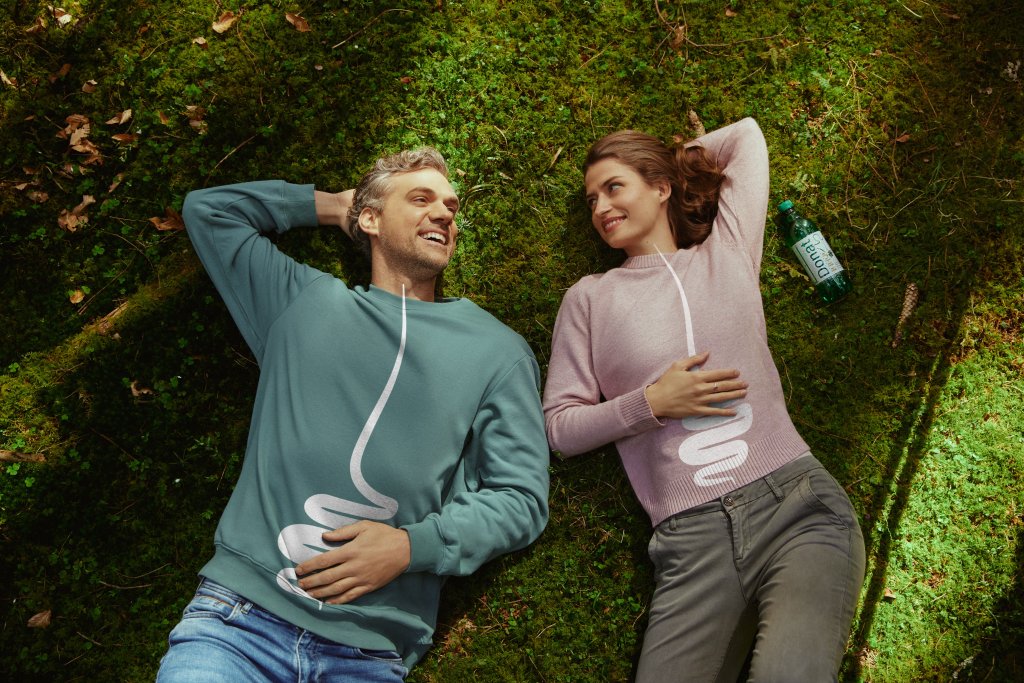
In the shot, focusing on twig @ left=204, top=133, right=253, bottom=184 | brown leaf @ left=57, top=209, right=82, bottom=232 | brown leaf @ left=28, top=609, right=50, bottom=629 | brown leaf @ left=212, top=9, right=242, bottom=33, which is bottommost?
brown leaf @ left=28, top=609, right=50, bottom=629

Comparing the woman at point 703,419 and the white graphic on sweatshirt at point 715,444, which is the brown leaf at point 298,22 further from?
the white graphic on sweatshirt at point 715,444

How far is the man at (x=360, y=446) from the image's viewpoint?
3477mm

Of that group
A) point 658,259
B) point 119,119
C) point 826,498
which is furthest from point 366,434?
point 119,119

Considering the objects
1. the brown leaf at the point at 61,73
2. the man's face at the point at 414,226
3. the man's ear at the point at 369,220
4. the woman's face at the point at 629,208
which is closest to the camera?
the man's face at the point at 414,226

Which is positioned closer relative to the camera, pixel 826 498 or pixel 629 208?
pixel 826 498

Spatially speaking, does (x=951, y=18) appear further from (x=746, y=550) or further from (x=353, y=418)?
(x=353, y=418)

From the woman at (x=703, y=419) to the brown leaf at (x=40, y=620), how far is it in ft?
10.6

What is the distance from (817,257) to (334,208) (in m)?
3.21

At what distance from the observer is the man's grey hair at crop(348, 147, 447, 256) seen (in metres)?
4.10

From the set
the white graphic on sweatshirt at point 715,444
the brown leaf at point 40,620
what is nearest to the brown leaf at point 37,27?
the brown leaf at point 40,620

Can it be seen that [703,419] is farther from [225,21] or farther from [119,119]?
[119,119]

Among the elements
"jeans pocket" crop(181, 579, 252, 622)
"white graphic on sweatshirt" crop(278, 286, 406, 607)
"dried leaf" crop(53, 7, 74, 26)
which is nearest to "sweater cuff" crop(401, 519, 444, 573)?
"white graphic on sweatshirt" crop(278, 286, 406, 607)

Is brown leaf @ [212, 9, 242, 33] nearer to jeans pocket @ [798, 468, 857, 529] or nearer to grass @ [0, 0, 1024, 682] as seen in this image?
grass @ [0, 0, 1024, 682]

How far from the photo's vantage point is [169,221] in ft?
14.6
